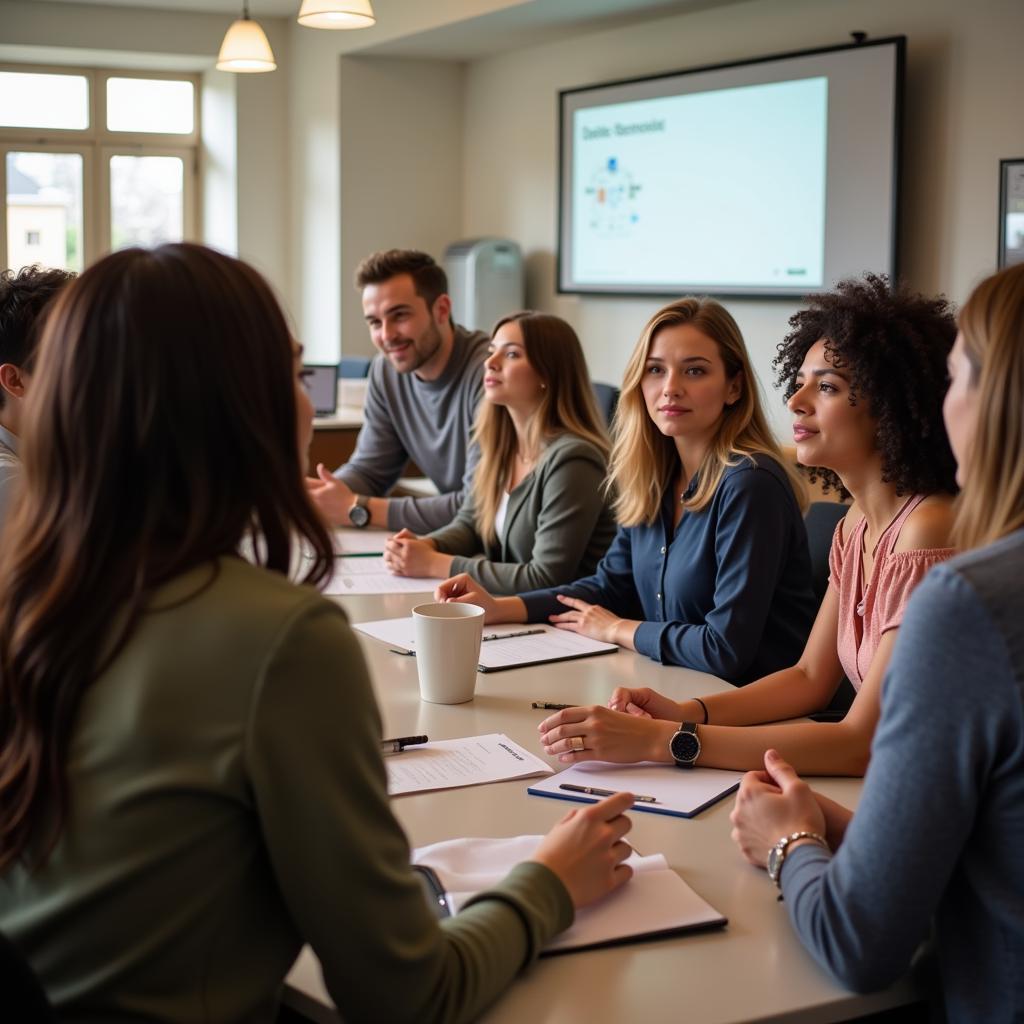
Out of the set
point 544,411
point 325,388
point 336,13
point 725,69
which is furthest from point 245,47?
point 544,411

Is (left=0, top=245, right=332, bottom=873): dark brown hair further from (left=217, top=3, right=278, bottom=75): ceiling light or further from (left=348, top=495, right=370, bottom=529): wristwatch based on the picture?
(left=217, top=3, right=278, bottom=75): ceiling light

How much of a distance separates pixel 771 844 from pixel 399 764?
0.49 meters

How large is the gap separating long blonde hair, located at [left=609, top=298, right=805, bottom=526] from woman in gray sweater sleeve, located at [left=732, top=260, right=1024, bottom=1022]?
1.14 metres

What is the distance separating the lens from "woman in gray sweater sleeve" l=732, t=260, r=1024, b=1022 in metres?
0.94

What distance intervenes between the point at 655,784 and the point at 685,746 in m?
0.07

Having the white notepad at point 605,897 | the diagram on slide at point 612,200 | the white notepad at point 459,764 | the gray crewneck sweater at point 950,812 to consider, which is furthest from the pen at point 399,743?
the diagram on slide at point 612,200

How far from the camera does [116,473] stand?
2.88 ft

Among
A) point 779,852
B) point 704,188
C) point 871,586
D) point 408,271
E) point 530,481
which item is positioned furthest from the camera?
point 704,188

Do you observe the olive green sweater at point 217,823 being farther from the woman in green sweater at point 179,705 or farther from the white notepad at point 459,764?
the white notepad at point 459,764

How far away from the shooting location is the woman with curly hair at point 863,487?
165 centimetres

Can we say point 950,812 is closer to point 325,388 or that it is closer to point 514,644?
point 514,644

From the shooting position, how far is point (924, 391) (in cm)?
175

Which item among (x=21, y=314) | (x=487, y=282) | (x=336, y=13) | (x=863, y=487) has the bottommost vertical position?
(x=863, y=487)

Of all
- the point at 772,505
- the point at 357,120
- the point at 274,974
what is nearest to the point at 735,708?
the point at 772,505
